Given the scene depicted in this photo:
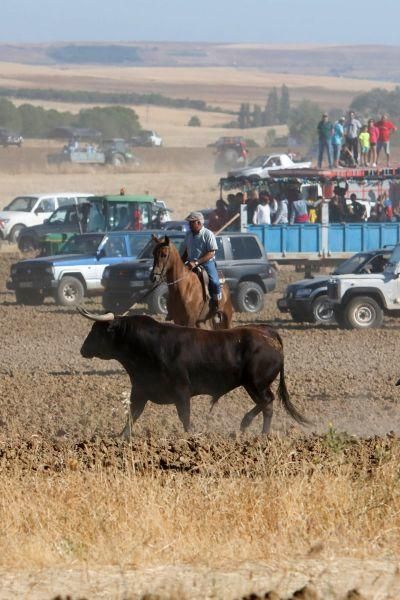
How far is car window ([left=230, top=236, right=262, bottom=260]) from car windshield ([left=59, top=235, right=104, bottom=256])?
3.20 m

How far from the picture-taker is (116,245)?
92.0 ft

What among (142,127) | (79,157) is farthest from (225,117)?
(79,157)

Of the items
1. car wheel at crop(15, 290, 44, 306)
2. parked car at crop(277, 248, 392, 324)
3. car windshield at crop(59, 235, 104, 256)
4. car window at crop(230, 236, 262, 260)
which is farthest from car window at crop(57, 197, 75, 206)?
parked car at crop(277, 248, 392, 324)

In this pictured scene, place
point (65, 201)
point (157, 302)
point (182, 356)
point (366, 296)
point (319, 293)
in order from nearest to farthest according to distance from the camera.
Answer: point (182, 356) < point (366, 296) < point (319, 293) < point (157, 302) < point (65, 201)

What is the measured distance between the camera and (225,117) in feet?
431

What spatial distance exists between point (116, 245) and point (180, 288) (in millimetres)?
11646

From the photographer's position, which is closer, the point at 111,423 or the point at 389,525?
the point at 389,525

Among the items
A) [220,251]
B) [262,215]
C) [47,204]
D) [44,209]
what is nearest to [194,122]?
[47,204]

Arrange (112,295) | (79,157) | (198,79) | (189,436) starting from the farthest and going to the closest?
(198,79)
(79,157)
(112,295)
(189,436)

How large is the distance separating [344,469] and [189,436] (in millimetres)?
3480

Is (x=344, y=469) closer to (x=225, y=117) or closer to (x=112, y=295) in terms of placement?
(x=112, y=295)

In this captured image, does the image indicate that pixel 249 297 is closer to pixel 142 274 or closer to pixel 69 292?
pixel 142 274

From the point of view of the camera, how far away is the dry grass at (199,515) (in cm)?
746

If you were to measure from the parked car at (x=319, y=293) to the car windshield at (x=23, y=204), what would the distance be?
20.7 metres
